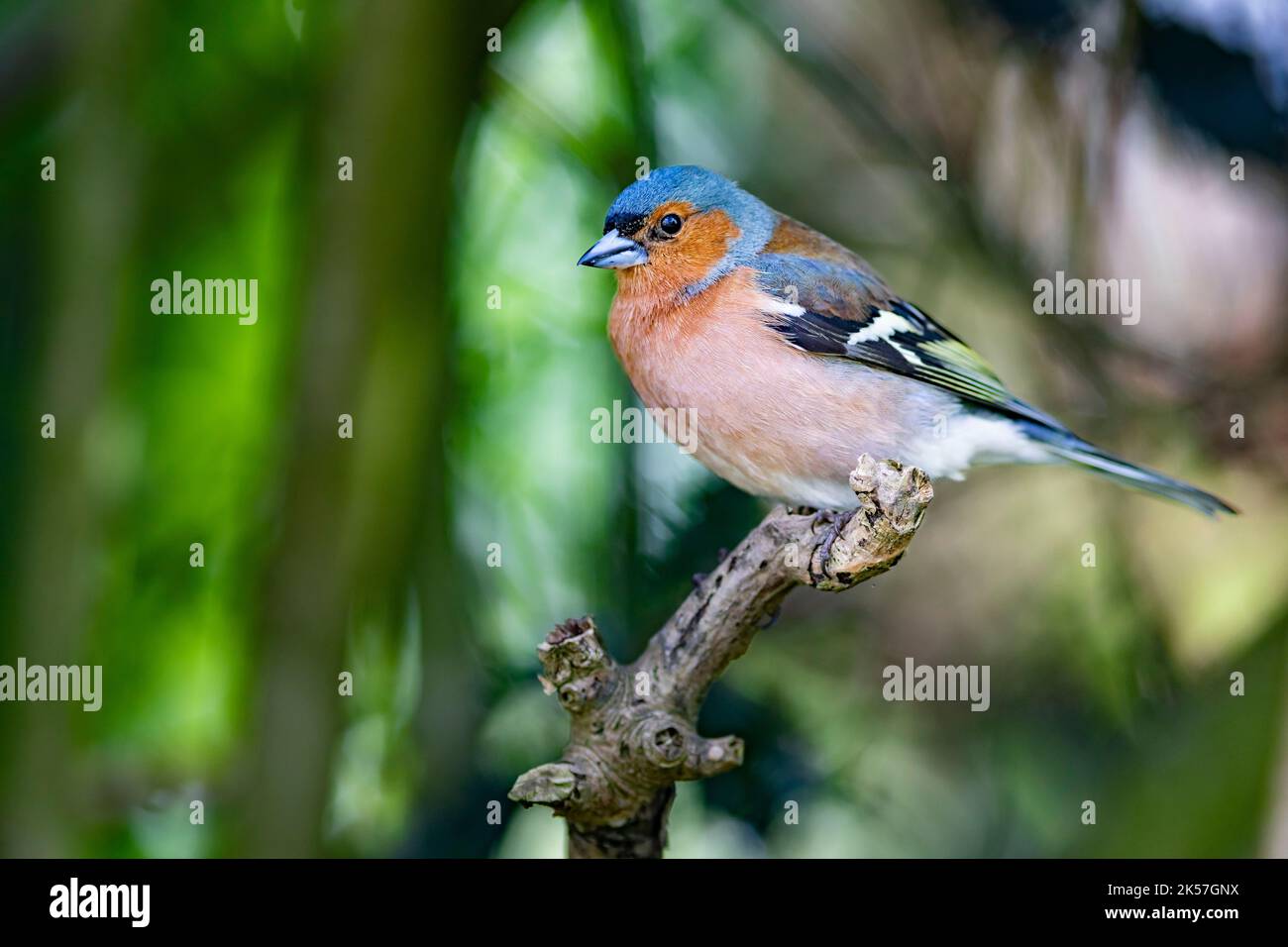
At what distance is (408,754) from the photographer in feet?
18.1

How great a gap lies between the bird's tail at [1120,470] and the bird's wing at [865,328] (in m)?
0.05

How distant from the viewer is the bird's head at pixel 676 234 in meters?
5.29

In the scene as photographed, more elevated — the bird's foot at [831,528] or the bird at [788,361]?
the bird at [788,361]

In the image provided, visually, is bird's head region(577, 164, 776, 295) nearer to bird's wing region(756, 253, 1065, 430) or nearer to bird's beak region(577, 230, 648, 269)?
bird's beak region(577, 230, 648, 269)

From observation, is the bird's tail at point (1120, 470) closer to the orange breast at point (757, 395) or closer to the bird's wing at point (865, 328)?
the bird's wing at point (865, 328)

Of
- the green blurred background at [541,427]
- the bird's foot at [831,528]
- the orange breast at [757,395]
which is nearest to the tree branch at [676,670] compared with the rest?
the bird's foot at [831,528]

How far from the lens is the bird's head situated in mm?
5293

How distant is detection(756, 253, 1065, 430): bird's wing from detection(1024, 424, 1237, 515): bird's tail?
0.17ft

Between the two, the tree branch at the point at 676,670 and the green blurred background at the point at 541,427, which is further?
the green blurred background at the point at 541,427

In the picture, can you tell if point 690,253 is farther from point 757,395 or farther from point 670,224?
point 757,395

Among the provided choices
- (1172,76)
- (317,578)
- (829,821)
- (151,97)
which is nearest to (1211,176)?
(1172,76)

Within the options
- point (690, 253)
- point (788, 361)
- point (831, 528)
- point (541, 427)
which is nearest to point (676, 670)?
point (831, 528)

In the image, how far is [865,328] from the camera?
528cm
